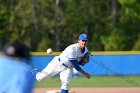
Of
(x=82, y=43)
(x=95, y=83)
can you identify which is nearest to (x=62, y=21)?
(x=95, y=83)

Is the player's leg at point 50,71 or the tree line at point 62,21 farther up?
the player's leg at point 50,71

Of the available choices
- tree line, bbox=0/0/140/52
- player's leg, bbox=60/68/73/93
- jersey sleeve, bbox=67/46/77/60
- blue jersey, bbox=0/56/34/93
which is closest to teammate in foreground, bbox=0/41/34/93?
blue jersey, bbox=0/56/34/93

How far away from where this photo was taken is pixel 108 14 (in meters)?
44.5

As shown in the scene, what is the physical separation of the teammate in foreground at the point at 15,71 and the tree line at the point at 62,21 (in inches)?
1338

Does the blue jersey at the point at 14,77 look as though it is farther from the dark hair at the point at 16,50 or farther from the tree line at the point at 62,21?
the tree line at the point at 62,21

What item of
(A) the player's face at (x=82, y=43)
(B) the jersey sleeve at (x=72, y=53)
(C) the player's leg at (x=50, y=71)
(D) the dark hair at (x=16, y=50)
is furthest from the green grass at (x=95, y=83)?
(D) the dark hair at (x=16, y=50)

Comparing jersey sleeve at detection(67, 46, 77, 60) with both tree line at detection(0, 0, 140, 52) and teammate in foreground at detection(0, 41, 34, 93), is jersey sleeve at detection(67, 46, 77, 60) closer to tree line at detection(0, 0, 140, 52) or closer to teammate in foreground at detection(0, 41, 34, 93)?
teammate in foreground at detection(0, 41, 34, 93)

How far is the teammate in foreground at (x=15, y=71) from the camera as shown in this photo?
3.93m

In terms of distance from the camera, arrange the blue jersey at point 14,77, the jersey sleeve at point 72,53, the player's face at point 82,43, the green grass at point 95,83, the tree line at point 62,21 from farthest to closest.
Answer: the tree line at point 62,21 < the green grass at point 95,83 < the jersey sleeve at point 72,53 < the player's face at point 82,43 < the blue jersey at point 14,77

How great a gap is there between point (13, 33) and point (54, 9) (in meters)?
3.89

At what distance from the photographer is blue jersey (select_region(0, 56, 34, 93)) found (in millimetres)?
3924

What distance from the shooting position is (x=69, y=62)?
11.0 m

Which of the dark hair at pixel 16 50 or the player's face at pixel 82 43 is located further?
the player's face at pixel 82 43

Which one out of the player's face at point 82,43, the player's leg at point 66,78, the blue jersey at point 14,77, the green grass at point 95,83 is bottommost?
the green grass at point 95,83
